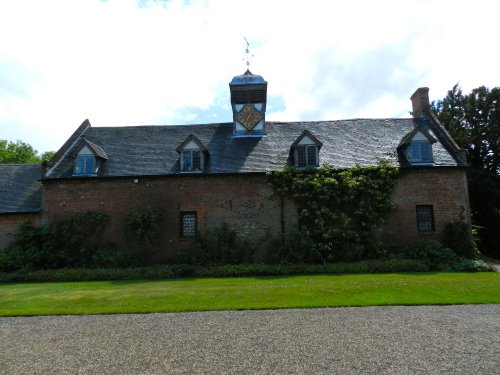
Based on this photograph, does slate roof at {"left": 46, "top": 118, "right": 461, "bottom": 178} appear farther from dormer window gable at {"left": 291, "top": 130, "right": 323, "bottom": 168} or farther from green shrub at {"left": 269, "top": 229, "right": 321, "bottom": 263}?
green shrub at {"left": 269, "top": 229, "right": 321, "bottom": 263}

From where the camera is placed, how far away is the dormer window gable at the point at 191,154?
2158 cm

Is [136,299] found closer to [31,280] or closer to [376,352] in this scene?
[376,352]

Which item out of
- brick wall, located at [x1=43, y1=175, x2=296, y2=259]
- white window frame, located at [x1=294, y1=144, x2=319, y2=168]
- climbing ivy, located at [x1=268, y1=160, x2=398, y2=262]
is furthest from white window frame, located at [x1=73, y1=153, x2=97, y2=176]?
white window frame, located at [x1=294, y1=144, x2=319, y2=168]

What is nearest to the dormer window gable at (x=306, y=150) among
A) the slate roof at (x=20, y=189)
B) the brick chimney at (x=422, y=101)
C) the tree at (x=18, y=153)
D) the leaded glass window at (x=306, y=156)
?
the leaded glass window at (x=306, y=156)

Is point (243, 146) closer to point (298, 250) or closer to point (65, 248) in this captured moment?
point (298, 250)

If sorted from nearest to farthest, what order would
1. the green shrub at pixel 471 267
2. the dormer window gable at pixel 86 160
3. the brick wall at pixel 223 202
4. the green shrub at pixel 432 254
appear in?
the green shrub at pixel 471 267 < the green shrub at pixel 432 254 < the brick wall at pixel 223 202 < the dormer window gable at pixel 86 160

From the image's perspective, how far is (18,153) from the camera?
156 ft

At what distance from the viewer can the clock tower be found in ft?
82.4

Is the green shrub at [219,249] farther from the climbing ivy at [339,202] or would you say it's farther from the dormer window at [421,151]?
the dormer window at [421,151]

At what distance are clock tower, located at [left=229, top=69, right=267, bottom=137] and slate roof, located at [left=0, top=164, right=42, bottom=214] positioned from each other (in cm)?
1416

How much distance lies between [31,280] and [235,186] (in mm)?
11695

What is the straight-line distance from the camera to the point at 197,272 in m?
17.1

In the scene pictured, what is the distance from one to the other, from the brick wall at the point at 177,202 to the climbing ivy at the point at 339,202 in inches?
42.1

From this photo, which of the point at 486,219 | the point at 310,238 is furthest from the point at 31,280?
the point at 486,219
